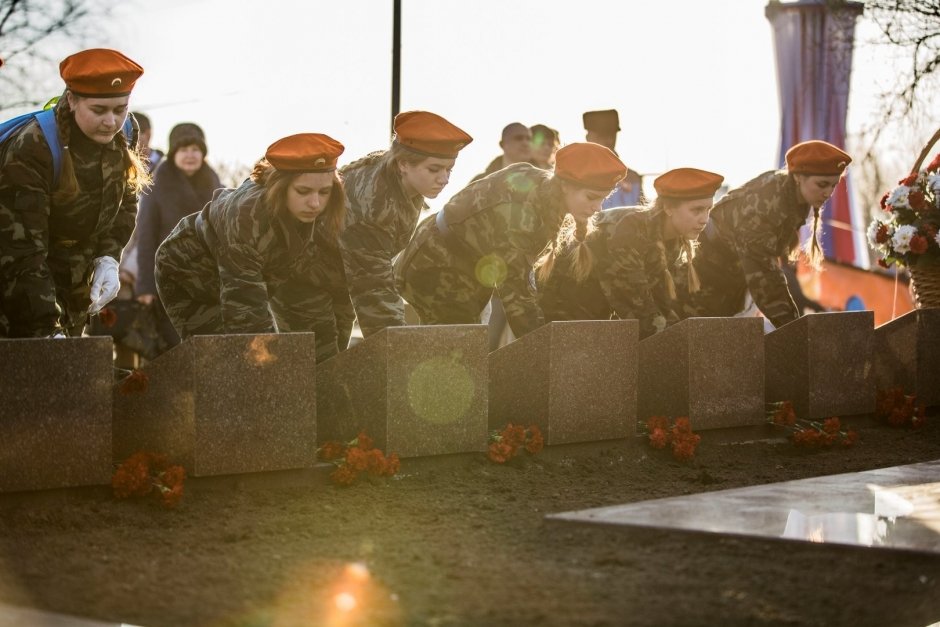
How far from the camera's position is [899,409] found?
324 inches

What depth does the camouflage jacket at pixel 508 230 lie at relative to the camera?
648 cm

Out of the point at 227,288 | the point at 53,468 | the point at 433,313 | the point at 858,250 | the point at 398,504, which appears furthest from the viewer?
the point at 858,250

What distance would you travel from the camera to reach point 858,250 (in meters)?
17.0

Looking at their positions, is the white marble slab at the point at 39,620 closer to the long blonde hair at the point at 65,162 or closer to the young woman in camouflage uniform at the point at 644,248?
the long blonde hair at the point at 65,162

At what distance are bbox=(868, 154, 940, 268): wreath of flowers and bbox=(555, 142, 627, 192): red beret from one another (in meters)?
3.63

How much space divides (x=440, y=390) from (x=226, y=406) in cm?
109

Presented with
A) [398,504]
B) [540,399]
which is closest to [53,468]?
[398,504]

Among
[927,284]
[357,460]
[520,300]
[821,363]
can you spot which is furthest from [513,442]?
[927,284]

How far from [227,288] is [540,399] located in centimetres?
170

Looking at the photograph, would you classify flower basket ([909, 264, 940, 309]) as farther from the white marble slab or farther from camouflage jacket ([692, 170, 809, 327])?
the white marble slab

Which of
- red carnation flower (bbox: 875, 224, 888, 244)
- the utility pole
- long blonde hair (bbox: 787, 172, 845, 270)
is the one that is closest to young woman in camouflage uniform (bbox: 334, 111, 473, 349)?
long blonde hair (bbox: 787, 172, 845, 270)

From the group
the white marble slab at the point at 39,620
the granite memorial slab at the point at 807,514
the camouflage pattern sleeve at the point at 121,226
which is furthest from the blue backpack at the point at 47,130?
the granite memorial slab at the point at 807,514

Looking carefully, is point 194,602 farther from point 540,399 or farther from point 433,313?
point 433,313

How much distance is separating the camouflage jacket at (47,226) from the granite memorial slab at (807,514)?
2251mm
